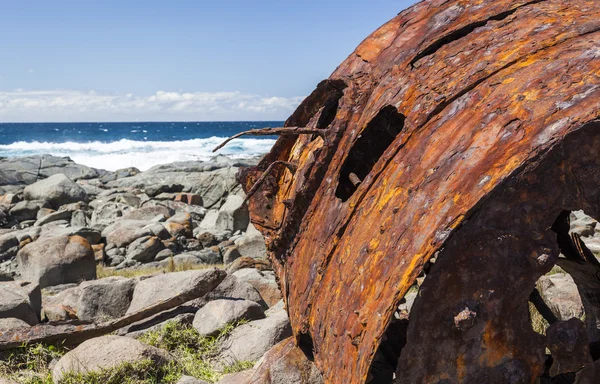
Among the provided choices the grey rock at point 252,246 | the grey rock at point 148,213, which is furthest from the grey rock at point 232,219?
the grey rock at point 252,246

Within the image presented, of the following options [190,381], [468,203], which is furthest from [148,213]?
[468,203]

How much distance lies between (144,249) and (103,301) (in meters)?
6.70

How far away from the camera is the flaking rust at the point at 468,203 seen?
201 cm

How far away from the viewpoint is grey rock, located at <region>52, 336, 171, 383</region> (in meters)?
4.27

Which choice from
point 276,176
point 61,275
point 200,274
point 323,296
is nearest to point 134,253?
point 61,275

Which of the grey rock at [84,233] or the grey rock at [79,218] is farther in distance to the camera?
the grey rock at [79,218]

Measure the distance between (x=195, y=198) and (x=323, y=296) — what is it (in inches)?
721

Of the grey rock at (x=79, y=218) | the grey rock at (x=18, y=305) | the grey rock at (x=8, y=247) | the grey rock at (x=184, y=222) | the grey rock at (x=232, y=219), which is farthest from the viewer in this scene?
the grey rock at (x=79, y=218)

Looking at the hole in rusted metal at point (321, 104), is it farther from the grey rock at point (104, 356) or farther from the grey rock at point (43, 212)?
the grey rock at point (43, 212)

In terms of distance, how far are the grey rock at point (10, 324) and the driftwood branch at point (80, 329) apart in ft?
0.40

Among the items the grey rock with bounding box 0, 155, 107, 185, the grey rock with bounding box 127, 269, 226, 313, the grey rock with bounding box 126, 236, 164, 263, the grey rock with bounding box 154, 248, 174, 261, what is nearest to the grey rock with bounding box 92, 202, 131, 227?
the grey rock with bounding box 126, 236, 164, 263

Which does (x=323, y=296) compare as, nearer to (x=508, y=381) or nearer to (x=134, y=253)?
(x=508, y=381)

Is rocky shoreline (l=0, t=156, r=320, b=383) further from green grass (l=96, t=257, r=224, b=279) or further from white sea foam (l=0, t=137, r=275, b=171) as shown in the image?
white sea foam (l=0, t=137, r=275, b=171)

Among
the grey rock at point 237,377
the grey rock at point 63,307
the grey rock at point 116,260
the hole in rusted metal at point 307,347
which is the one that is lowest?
the grey rock at point 116,260
